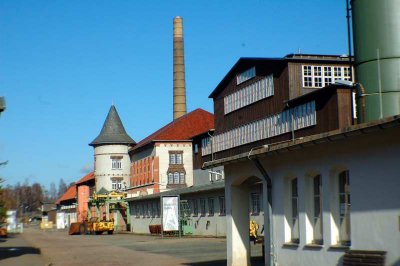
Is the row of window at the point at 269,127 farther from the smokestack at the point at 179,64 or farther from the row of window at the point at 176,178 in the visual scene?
the smokestack at the point at 179,64

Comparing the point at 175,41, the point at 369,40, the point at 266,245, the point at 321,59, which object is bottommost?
the point at 266,245

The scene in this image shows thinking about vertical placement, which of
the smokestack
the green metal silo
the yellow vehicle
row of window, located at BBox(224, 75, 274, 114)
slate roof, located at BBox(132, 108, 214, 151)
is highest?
the smokestack

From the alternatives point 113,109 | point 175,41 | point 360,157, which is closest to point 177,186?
point 175,41

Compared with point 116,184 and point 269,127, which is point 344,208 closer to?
point 269,127

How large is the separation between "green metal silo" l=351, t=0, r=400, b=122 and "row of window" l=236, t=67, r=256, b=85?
118ft

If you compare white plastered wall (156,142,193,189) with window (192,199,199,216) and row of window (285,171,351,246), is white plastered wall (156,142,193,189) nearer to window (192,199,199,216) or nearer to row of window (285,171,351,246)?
window (192,199,199,216)

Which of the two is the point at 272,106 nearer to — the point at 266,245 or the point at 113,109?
the point at 266,245

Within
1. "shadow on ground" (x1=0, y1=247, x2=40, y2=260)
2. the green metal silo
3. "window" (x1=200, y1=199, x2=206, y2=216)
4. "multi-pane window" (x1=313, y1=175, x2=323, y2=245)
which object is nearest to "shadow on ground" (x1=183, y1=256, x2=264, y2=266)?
"multi-pane window" (x1=313, y1=175, x2=323, y2=245)

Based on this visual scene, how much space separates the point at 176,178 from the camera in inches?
3150

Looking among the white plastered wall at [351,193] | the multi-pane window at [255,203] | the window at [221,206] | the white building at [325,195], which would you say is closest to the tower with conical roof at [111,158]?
the window at [221,206]

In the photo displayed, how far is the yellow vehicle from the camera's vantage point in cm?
6962

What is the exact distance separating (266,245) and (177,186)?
6302cm

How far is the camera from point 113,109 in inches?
4077

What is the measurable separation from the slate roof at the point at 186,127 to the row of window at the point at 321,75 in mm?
30619
